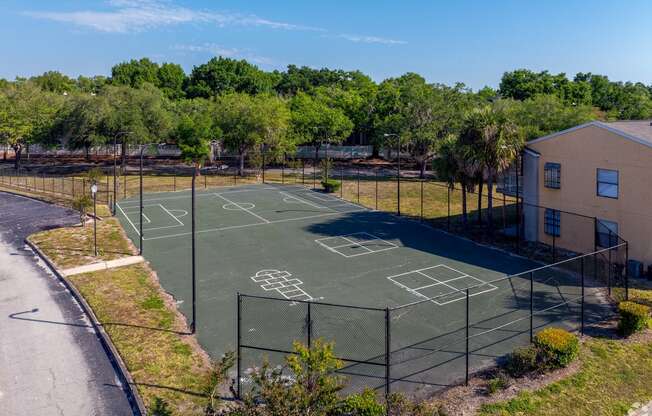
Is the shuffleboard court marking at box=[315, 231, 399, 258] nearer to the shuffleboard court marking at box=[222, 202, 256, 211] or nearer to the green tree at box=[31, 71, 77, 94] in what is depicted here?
the shuffleboard court marking at box=[222, 202, 256, 211]

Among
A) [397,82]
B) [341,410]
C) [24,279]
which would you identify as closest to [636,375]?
[341,410]

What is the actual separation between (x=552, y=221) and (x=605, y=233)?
2914 millimetres

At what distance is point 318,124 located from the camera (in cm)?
→ 6350

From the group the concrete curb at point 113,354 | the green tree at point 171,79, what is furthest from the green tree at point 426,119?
the green tree at point 171,79

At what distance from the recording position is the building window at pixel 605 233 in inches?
916

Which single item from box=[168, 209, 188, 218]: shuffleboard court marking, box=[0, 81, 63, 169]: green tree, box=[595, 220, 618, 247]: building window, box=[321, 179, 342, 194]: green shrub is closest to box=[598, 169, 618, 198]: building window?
box=[595, 220, 618, 247]: building window

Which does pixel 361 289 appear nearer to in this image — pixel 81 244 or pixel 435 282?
pixel 435 282

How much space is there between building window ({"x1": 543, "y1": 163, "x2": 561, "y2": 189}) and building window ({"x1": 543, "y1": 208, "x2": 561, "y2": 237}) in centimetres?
137

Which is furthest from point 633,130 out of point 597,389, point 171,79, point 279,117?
point 171,79

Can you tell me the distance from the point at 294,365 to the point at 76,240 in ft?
70.0

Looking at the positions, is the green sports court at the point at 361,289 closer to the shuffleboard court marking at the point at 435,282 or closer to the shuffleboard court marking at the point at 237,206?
the shuffleboard court marking at the point at 435,282

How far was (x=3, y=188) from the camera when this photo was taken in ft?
149

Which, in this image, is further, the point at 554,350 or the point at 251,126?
the point at 251,126

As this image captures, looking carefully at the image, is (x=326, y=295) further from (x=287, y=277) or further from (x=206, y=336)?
(x=206, y=336)
